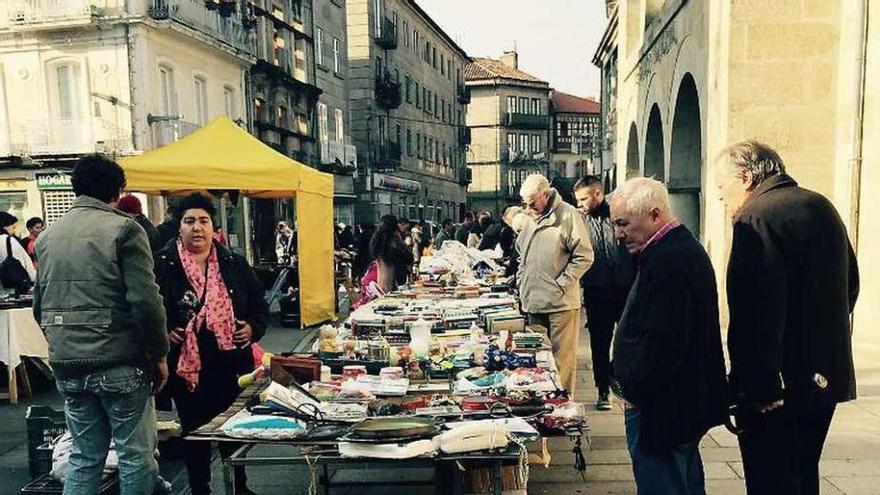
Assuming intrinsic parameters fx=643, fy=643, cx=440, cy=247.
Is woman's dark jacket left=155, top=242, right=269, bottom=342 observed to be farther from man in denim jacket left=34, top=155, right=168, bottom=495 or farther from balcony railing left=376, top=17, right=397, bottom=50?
balcony railing left=376, top=17, right=397, bottom=50

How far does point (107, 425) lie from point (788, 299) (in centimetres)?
330

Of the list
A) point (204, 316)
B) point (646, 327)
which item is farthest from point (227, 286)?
point (646, 327)

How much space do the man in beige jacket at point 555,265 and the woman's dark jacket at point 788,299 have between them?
2.20m

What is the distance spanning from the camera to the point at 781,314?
265cm

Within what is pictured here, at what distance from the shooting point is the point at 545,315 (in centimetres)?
525

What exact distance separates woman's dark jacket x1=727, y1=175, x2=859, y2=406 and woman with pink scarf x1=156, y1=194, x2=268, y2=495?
272cm

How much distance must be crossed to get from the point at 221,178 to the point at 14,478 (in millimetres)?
4289

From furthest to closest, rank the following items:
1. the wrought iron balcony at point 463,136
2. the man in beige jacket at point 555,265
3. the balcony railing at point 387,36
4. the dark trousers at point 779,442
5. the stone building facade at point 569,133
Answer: the stone building facade at point 569,133, the wrought iron balcony at point 463,136, the balcony railing at point 387,36, the man in beige jacket at point 555,265, the dark trousers at point 779,442

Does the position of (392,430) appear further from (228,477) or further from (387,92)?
(387,92)

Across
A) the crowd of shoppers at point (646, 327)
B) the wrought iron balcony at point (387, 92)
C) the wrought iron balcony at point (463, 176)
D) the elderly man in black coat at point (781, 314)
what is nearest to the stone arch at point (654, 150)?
the crowd of shoppers at point (646, 327)

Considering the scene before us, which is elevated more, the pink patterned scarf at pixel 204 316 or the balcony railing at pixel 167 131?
the balcony railing at pixel 167 131

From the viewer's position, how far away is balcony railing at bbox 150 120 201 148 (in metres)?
19.7

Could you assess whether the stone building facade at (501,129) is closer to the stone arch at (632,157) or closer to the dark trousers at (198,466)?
the stone arch at (632,157)

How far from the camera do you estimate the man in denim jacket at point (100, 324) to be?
10.0 ft
